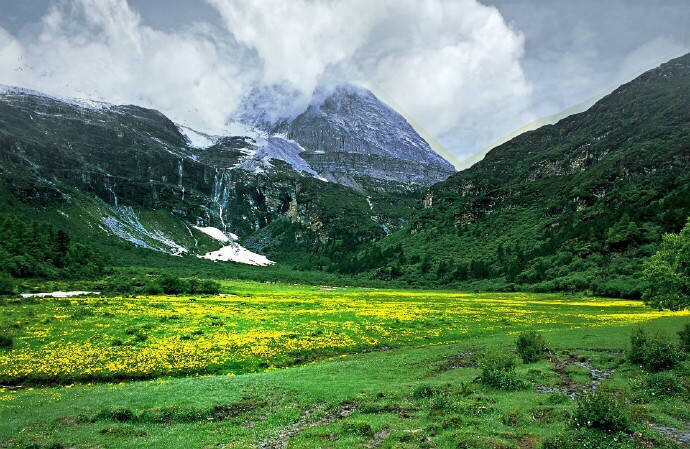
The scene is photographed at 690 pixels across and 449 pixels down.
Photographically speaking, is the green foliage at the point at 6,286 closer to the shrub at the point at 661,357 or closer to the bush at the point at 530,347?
the bush at the point at 530,347

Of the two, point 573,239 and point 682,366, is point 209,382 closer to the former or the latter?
point 682,366

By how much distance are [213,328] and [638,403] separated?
37445mm

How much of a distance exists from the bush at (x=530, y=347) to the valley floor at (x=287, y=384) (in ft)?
2.80

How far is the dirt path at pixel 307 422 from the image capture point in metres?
16.1

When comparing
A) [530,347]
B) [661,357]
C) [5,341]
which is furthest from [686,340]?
[5,341]

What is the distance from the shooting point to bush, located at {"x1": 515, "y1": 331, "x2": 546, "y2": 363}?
3033cm

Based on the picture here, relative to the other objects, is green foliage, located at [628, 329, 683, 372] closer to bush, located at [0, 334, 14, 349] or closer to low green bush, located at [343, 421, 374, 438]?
low green bush, located at [343, 421, 374, 438]

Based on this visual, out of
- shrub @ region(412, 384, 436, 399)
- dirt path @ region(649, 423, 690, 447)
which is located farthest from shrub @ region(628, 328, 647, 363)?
shrub @ region(412, 384, 436, 399)

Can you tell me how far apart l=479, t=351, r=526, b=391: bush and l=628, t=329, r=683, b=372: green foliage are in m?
8.16

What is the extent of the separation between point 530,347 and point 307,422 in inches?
796

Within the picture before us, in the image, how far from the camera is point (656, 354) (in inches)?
951

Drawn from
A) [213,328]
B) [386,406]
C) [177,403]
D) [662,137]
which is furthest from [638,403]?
[662,137]

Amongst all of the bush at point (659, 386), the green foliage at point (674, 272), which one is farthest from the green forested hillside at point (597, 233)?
the bush at point (659, 386)

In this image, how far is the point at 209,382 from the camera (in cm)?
2567
